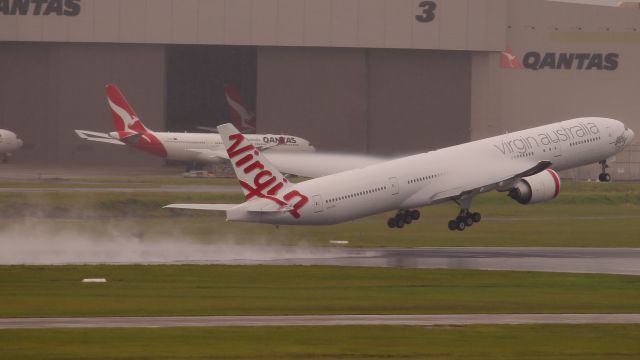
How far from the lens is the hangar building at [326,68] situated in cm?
14000

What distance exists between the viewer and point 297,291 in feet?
187

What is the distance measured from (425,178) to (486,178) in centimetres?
416

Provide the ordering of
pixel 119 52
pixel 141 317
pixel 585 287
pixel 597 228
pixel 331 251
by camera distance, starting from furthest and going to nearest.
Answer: pixel 119 52 → pixel 597 228 → pixel 331 251 → pixel 585 287 → pixel 141 317

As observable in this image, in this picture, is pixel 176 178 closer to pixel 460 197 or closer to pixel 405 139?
pixel 405 139

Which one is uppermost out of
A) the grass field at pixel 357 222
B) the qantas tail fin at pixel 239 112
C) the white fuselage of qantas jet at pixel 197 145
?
the qantas tail fin at pixel 239 112

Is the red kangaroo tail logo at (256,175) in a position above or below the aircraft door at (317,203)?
above

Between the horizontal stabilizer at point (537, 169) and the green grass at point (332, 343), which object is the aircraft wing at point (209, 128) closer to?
the horizontal stabilizer at point (537, 169)

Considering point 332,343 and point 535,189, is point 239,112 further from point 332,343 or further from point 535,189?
point 332,343

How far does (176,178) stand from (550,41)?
46813mm

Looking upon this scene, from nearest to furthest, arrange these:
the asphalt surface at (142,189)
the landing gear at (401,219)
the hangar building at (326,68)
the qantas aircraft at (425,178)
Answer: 1. the qantas aircraft at (425,178)
2. the landing gear at (401,219)
3. the asphalt surface at (142,189)
4. the hangar building at (326,68)

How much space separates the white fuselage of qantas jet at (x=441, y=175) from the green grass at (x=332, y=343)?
25268 millimetres

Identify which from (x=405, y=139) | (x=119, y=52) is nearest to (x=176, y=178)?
(x=119, y=52)

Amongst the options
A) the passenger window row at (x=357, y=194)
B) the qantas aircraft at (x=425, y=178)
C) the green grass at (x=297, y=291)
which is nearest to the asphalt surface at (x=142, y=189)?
the qantas aircraft at (x=425, y=178)

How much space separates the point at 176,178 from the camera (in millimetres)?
126875
